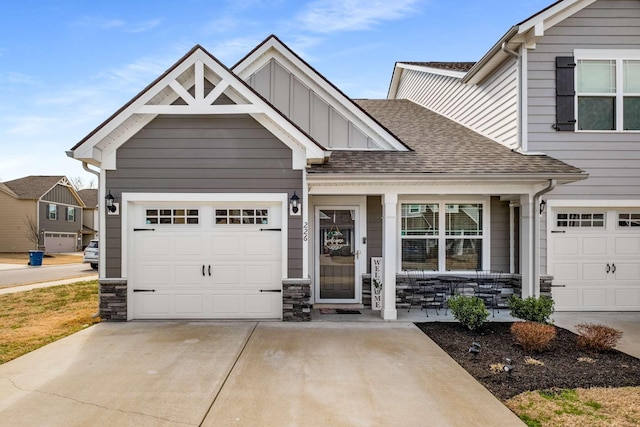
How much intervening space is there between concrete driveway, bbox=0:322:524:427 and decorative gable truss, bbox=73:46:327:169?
10.2 feet

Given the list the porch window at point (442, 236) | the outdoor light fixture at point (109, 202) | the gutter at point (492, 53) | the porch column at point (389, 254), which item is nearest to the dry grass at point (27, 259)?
the outdoor light fixture at point (109, 202)

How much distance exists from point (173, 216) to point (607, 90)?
9069mm

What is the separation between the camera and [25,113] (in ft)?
72.2

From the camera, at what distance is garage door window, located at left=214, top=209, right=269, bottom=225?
7.31 m

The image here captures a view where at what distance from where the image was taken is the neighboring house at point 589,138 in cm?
795

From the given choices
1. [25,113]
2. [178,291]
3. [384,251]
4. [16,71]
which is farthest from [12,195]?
[384,251]

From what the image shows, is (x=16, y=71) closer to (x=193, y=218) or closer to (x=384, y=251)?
(x=193, y=218)

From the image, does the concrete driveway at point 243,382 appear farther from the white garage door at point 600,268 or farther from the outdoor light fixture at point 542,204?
the white garage door at point 600,268

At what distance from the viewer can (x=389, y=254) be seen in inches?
285

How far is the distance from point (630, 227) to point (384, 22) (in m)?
8.22

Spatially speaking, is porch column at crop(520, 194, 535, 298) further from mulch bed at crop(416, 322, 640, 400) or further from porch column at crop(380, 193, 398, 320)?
porch column at crop(380, 193, 398, 320)

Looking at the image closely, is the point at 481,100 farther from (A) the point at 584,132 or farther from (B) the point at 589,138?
(B) the point at 589,138

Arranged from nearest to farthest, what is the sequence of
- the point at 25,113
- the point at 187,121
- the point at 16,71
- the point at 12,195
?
the point at 187,121, the point at 16,71, the point at 25,113, the point at 12,195

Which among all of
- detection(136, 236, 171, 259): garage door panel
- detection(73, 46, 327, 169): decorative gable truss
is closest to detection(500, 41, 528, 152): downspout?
detection(73, 46, 327, 169): decorative gable truss
